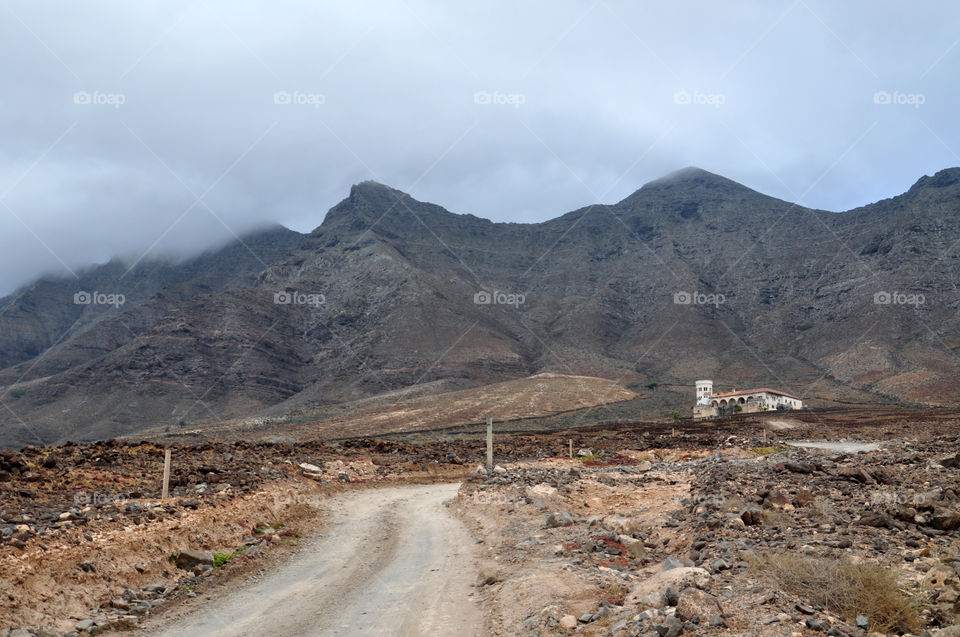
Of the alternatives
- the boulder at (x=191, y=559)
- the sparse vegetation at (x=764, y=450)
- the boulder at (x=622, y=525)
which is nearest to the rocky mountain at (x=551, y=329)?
the sparse vegetation at (x=764, y=450)

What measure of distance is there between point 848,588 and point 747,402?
292 feet

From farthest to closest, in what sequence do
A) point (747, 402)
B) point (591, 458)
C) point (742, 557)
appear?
point (747, 402) → point (591, 458) → point (742, 557)

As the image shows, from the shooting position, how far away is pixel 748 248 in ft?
620

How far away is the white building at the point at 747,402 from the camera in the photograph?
83.9 m

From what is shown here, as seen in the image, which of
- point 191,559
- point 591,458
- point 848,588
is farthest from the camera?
point 591,458

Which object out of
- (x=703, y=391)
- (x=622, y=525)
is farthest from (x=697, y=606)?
(x=703, y=391)

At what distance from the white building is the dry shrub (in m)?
80.0

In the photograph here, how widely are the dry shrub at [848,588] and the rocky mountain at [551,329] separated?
8627 cm

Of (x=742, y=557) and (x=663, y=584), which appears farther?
(x=742, y=557)

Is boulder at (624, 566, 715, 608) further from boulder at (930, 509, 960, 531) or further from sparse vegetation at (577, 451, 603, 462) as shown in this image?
sparse vegetation at (577, 451, 603, 462)

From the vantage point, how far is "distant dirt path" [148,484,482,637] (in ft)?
29.1

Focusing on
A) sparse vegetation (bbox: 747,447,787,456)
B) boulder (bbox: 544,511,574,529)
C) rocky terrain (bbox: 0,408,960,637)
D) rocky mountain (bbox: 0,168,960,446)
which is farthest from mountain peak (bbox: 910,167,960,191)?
boulder (bbox: 544,511,574,529)

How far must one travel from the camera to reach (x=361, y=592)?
35.2ft

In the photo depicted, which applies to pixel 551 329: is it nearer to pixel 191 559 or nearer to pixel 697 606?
pixel 191 559
